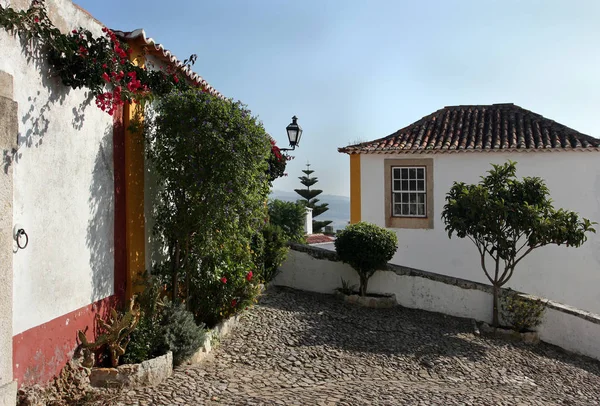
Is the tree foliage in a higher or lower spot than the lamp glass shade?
lower

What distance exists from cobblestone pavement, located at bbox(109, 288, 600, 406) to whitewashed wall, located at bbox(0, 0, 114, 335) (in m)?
1.17

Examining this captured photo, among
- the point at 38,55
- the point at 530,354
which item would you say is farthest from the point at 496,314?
the point at 38,55

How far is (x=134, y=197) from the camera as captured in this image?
235 inches

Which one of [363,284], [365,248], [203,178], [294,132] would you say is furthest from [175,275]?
[294,132]

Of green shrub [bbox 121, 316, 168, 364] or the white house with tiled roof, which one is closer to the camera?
green shrub [bbox 121, 316, 168, 364]

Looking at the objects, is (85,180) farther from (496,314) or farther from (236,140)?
(496,314)

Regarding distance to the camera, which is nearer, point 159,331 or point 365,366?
point 159,331

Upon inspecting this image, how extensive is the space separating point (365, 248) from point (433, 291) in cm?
155

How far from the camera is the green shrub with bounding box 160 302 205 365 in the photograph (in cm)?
552

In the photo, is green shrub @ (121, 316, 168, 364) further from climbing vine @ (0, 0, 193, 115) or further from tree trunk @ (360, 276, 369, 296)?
tree trunk @ (360, 276, 369, 296)

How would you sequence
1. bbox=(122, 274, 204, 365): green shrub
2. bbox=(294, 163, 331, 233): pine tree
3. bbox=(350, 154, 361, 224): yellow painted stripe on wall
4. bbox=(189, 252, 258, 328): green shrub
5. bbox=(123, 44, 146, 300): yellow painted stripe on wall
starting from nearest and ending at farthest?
bbox=(122, 274, 204, 365): green shrub < bbox=(123, 44, 146, 300): yellow painted stripe on wall < bbox=(189, 252, 258, 328): green shrub < bbox=(350, 154, 361, 224): yellow painted stripe on wall < bbox=(294, 163, 331, 233): pine tree

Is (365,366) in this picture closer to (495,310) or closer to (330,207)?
(495,310)

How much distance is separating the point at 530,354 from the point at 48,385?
21.9 feet

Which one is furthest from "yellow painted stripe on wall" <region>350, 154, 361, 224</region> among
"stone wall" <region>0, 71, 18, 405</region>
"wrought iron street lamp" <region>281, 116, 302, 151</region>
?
"stone wall" <region>0, 71, 18, 405</region>
